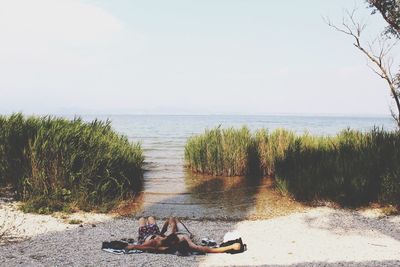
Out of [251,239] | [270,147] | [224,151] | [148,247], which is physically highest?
[270,147]

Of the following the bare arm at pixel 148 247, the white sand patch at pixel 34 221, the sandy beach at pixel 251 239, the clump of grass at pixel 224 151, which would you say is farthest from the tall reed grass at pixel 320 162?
the bare arm at pixel 148 247

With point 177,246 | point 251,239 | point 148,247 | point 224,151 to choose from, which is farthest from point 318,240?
point 224,151

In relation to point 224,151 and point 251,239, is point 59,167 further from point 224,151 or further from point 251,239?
point 224,151

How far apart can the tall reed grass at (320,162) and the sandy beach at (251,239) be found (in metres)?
0.65

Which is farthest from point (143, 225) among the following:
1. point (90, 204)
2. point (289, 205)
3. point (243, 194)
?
point (243, 194)

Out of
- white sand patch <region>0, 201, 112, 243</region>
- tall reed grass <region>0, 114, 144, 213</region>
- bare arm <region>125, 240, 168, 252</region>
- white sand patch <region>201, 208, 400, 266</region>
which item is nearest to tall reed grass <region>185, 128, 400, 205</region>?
white sand patch <region>201, 208, 400, 266</region>

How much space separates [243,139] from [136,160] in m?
3.94

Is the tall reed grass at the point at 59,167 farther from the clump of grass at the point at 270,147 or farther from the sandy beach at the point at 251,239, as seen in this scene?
the clump of grass at the point at 270,147

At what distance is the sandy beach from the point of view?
591 cm

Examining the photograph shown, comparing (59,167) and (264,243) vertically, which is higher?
(59,167)

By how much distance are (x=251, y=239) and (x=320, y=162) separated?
184 inches

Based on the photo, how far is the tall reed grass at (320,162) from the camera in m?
9.94

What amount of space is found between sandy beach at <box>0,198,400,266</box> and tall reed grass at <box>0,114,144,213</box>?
1.90 ft

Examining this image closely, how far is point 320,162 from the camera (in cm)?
1126
